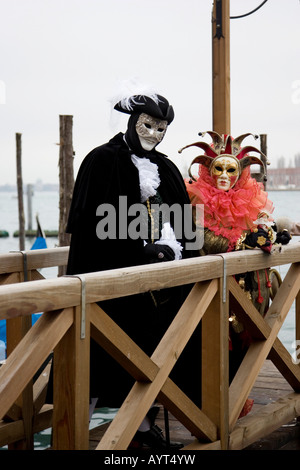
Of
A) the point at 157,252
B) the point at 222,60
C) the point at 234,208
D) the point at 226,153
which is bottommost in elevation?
the point at 157,252

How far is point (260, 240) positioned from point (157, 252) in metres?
0.49

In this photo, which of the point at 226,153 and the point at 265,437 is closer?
the point at 265,437

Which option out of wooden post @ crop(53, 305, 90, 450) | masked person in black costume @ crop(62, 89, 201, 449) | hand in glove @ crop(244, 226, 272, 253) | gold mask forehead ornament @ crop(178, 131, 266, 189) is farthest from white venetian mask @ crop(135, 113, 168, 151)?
wooden post @ crop(53, 305, 90, 450)

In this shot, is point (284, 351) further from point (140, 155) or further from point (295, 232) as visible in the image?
point (140, 155)

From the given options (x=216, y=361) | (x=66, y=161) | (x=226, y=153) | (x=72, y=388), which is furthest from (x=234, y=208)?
(x=66, y=161)

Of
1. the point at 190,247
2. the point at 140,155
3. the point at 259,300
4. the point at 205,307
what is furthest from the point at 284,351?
the point at 140,155

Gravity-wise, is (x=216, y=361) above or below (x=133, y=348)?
below

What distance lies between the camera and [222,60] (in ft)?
15.1

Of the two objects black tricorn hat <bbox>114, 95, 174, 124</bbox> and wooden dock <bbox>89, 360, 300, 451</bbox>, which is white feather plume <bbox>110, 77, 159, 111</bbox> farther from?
wooden dock <bbox>89, 360, 300, 451</bbox>

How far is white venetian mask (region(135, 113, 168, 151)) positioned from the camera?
329 centimetres

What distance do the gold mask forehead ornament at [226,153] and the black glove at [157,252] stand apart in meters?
0.64

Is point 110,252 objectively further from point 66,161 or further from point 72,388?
point 66,161

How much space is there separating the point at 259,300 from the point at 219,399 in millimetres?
830

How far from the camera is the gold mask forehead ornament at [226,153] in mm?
3682
